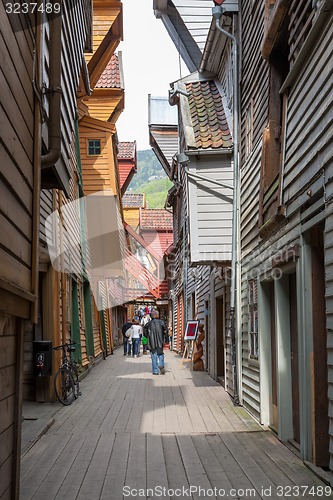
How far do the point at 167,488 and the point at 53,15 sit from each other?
4.67 meters

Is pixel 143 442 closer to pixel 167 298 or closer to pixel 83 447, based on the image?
pixel 83 447

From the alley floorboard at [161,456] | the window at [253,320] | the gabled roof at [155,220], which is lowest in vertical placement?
the alley floorboard at [161,456]

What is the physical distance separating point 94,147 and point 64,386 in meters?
10.4

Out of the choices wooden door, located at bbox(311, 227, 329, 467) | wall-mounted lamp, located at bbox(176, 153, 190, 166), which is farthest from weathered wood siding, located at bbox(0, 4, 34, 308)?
wall-mounted lamp, located at bbox(176, 153, 190, 166)

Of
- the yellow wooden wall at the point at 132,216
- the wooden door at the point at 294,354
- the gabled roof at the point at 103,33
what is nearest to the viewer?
the wooden door at the point at 294,354

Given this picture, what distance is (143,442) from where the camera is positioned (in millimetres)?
7473

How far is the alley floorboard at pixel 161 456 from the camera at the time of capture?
541 centimetres

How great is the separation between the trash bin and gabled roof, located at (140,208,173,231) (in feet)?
139

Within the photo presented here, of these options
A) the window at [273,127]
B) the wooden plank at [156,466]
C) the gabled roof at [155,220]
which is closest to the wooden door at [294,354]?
the window at [273,127]

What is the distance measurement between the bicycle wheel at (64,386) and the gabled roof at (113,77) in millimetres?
12455

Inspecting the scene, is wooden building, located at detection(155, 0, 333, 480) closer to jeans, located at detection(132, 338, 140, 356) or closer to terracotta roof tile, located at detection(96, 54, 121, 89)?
terracotta roof tile, located at detection(96, 54, 121, 89)

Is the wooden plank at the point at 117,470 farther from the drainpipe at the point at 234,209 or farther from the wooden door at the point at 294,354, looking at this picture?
the drainpipe at the point at 234,209

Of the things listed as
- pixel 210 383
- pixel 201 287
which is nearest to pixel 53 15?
pixel 210 383

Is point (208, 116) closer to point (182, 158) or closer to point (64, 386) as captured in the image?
point (182, 158)
